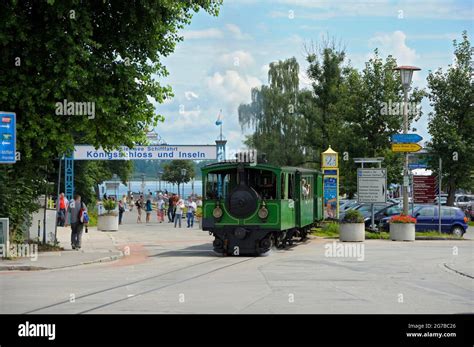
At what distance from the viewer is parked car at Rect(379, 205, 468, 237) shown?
1465 inches

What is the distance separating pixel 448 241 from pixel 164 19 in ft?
50.1

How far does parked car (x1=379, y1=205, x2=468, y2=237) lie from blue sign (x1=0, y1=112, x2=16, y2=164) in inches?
869

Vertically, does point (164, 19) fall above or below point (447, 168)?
above

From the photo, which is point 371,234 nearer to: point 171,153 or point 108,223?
point 108,223

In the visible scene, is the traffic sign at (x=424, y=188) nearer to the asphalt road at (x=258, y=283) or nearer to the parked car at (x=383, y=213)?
the parked car at (x=383, y=213)

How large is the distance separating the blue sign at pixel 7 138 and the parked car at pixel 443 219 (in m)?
22.1

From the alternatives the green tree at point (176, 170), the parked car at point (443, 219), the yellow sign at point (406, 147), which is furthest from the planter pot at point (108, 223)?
the green tree at point (176, 170)

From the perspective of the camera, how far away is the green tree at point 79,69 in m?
23.0

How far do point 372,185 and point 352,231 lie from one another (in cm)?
358

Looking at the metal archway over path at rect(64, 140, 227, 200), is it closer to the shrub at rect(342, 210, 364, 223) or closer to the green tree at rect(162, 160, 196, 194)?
the shrub at rect(342, 210, 364, 223)

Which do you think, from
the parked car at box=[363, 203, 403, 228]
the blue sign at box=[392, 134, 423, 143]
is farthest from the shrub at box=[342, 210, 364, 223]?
the parked car at box=[363, 203, 403, 228]
